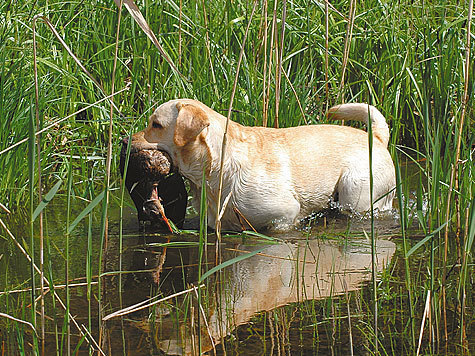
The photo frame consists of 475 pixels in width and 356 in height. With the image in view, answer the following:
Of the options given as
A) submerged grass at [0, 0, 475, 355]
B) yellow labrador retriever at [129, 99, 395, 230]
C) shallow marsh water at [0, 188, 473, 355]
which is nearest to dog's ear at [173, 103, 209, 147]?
yellow labrador retriever at [129, 99, 395, 230]

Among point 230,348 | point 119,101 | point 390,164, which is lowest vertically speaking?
point 230,348

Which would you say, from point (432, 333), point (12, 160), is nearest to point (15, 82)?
point (12, 160)

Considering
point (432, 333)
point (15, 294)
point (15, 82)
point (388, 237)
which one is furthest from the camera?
point (15, 82)

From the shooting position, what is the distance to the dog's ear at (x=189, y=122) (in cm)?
468

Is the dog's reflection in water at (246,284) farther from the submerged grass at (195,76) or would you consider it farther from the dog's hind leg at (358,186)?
the dog's hind leg at (358,186)

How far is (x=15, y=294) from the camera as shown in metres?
3.62

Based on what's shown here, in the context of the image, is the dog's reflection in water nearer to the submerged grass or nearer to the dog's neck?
the submerged grass

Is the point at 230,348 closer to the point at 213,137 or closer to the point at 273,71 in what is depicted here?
the point at 213,137

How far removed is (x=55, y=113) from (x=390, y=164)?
9.48ft

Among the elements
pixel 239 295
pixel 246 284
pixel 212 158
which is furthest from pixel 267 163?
pixel 239 295

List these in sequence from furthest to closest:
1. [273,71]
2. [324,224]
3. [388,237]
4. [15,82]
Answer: [273,71] → [15,82] → [324,224] → [388,237]

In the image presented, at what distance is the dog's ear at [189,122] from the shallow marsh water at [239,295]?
66 cm

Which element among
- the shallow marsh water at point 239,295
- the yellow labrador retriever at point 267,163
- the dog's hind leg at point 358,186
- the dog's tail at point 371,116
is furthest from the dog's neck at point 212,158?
the dog's tail at point 371,116

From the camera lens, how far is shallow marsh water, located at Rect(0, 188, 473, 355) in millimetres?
2947
